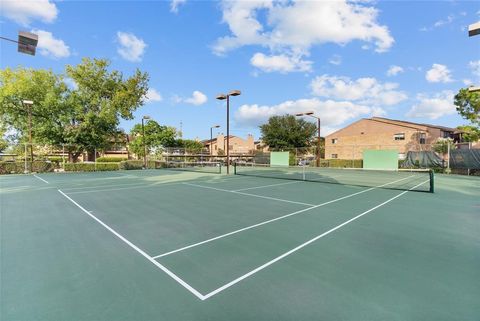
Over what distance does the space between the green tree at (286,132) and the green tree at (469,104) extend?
25090 mm

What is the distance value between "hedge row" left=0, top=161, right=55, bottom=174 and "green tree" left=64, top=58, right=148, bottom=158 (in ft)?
12.3

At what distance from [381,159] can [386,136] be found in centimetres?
2659

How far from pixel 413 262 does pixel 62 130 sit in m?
32.5

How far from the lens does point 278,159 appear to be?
28594 mm

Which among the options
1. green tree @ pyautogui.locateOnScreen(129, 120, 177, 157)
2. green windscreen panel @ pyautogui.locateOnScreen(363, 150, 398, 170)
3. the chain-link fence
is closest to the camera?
green windscreen panel @ pyautogui.locateOnScreen(363, 150, 398, 170)

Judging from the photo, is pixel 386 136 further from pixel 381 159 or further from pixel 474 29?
pixel 474 29

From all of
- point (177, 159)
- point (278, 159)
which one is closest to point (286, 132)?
point (278, 159)

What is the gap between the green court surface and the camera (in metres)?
2.67

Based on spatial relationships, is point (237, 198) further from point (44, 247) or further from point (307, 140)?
point (307, 140)

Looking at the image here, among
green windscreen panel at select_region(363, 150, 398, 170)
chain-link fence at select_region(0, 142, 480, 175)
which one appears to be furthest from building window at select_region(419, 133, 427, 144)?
green windscreen panel at select_region(363, 150, 398, 170)

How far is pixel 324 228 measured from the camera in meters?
5.56

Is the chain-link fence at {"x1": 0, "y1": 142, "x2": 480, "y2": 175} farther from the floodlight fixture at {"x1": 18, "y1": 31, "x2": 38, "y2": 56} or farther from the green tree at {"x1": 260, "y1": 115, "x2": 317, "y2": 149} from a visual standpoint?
the floodlight fixture at {"x1": 18, "y1": 31, "x2": 38, "y2": 56}

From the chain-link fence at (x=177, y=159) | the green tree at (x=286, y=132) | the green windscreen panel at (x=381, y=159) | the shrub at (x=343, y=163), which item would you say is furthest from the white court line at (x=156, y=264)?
the green tree at (x=286, y=132)

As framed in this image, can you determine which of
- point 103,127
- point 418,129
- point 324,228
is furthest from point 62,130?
point 418,129
